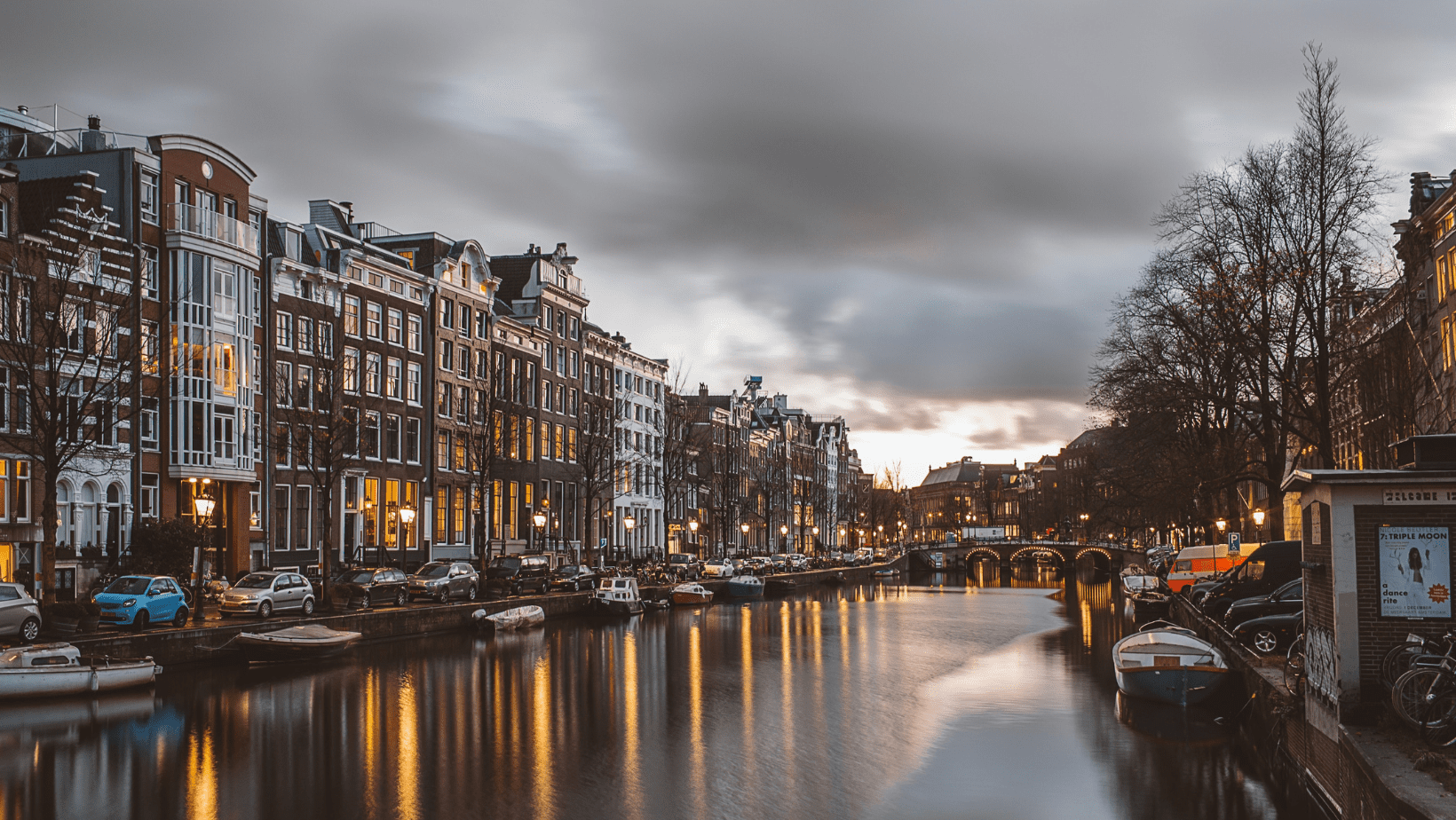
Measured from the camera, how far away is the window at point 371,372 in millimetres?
68000

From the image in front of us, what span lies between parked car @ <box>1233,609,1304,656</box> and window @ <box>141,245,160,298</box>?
4406 cm

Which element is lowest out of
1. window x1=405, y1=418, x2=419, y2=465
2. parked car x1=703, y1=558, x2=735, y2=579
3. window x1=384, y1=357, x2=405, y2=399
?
parked car x1=703, y1=558, x2=735, y2=579

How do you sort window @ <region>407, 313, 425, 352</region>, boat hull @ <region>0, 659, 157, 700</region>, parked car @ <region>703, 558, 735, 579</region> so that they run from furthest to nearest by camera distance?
1. parked car @ <region>703, 558, 735, 579</region>
2. window @ <region>407, 313, 425, 352</region>
3. boat hull @ <region>0, 659, 157, 700</region>

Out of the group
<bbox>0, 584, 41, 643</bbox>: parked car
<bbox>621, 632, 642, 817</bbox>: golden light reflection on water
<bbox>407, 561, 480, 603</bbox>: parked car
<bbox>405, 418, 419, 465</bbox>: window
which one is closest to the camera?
<bbox>621, 632, 642, 817</bbox>: golden light reflection on water

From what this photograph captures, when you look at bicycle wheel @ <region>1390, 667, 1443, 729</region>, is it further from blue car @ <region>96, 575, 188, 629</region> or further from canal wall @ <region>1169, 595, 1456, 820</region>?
blue car @ <region>96, 575, 188, 629</region>

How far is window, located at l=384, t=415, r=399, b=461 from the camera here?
2766 inches

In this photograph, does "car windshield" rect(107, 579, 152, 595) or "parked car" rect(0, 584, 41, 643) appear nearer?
"parked car" rect(0, 584, 41, 643)

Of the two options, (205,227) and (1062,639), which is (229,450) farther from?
(1062,639)

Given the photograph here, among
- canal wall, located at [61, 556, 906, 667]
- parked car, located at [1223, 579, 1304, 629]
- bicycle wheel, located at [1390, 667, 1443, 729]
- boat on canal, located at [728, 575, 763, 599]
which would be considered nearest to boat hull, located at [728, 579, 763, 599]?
boat on canal, located at [728, 575, 763, 599]

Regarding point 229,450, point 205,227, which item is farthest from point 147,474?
point 205,227

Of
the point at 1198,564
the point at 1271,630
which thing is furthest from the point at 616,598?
the point at 1271,630

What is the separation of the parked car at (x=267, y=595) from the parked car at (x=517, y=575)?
1439 centimetres

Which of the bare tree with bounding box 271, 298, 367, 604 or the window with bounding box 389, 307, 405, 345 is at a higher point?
the window with bounding box 389, 307, 405, 345

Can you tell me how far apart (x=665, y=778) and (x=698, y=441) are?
87.8 meters
